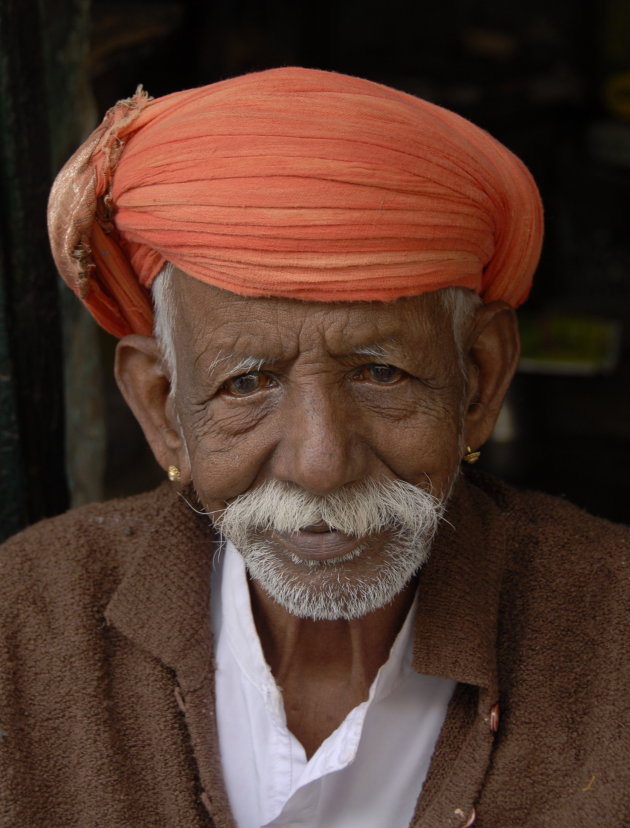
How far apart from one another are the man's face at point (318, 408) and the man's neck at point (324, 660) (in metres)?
0.25

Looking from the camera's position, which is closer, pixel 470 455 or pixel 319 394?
pixel 319 394

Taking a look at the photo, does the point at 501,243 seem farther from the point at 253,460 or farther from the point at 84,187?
the point at 84,187

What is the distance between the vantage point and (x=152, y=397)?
2188 mm

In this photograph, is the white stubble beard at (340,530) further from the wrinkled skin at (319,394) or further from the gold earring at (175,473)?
the gold earring at (175,473)

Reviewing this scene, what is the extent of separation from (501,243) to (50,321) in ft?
3.72

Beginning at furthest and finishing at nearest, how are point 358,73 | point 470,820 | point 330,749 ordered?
1. point 358,73
2. point 330,749
3. point 470,820

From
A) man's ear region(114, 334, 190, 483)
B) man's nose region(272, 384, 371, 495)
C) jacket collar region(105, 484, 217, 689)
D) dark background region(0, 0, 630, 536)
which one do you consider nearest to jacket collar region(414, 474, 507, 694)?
man's nose region(272, 384, 371, 495)

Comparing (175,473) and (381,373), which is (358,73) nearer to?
(175,473)

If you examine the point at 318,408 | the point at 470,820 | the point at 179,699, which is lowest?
the point at 470,820

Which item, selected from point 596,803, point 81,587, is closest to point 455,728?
point 596,803

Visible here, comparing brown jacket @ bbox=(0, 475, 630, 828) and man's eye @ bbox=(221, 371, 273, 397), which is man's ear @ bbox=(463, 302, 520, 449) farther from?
man's eye @ bbox=(221, 371, 273, 397)

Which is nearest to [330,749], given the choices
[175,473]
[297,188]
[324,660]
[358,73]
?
[324,660]

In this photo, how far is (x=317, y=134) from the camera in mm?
1783

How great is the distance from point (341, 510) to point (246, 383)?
302 mm
